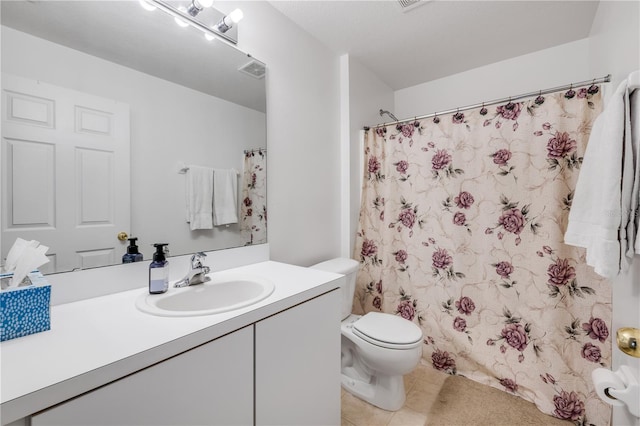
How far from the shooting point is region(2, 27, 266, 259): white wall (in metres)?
0.86

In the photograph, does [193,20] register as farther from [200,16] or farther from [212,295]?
[212,295]

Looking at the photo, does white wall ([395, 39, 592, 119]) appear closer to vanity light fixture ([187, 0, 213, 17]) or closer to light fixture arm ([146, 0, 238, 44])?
light fixture arm ([146, 0, 238, 44])

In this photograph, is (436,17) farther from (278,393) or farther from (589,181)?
(278,393)

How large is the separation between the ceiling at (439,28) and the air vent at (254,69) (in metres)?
0.40

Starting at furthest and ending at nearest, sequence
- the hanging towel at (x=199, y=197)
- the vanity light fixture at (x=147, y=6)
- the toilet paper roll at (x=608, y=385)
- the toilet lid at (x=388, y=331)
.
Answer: the toilet lid at (x=388, y=331), the hanging towel at (x=199, y=197), the vanity light fixture at (x=147, y=6), the toilet paper roll at (x=608, y=385)

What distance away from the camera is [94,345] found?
2.04 feet

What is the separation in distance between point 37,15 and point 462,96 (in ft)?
8.53

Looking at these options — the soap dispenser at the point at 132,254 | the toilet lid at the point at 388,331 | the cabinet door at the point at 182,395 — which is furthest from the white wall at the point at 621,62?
the soap dispenser at the point at 132,254

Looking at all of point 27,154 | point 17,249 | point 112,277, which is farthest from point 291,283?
point 27,154

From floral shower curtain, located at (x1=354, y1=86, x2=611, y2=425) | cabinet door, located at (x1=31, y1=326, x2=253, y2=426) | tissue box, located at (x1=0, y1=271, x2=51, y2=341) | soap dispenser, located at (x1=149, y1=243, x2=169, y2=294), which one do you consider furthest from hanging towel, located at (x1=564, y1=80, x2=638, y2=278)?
tissue box, located at (x1=0, y1=271, x2=51, y2=341)

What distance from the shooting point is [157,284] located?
97 centimetres

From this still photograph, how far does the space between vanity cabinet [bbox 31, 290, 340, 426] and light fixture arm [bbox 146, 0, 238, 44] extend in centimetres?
128

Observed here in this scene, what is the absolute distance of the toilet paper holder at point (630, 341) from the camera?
0.60 m

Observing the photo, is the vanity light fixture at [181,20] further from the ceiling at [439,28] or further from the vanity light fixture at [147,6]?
the ceiling at [439,28]
